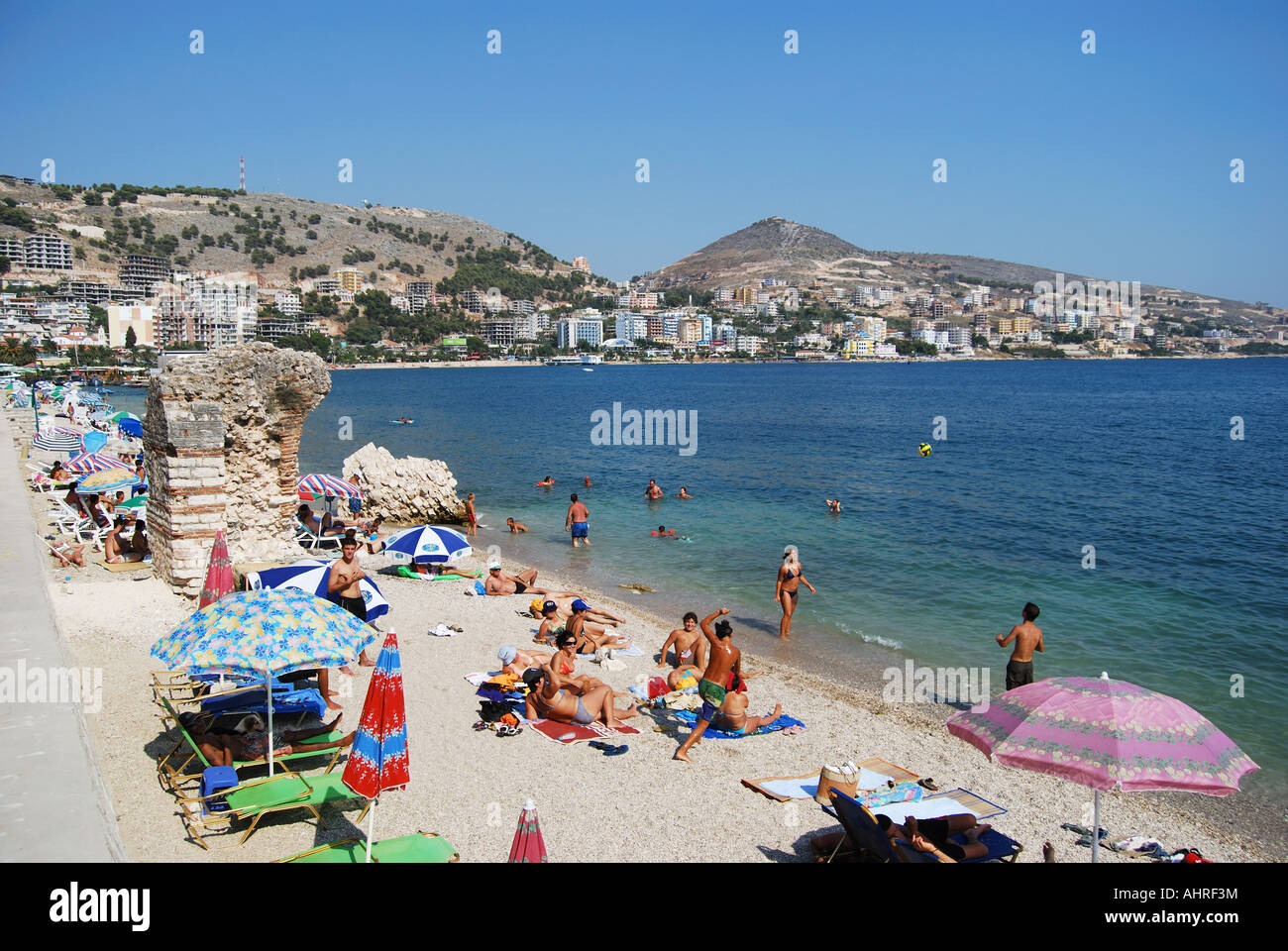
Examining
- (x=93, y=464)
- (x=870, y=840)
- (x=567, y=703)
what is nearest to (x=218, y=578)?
(x=567, y=703)

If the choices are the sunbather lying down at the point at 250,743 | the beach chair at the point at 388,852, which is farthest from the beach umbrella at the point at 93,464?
the beach chair at the point at 388,852

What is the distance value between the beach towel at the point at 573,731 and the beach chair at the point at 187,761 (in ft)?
6.76

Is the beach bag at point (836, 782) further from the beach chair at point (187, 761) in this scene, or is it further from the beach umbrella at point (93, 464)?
the beach umbrella at point (93, 464)

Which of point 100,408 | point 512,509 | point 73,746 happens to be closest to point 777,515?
point 512,509

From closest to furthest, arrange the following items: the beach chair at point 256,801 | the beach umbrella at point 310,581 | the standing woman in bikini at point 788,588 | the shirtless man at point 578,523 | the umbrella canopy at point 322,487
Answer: the beach chair at point 256,801, the beach umbrella at point 310,581, the standing woman in bikini at point 788,588, the umbrella canopy at point 322,487, the shirtless man at point 578,523

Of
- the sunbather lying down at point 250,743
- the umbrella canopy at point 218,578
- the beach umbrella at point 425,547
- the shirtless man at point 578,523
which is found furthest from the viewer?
the shirtless man at point 578,523

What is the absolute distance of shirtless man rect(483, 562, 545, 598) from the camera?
575 inches

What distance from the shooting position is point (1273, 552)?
67.2ft

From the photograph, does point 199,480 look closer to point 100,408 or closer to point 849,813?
point 849,813

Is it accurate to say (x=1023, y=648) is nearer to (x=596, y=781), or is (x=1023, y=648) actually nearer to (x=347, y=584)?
(x=596, y=781)

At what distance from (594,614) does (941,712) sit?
18.2 feet

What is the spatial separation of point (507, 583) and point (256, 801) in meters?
8.46

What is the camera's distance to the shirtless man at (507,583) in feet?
47.9
